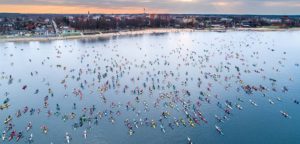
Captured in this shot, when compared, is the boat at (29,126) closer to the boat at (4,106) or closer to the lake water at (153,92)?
the lake water at (153,92)

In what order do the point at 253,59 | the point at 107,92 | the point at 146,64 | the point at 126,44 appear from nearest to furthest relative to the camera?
the point at 107,92 → the point at 146,64 → the point at 253,59 → the point at 126,44

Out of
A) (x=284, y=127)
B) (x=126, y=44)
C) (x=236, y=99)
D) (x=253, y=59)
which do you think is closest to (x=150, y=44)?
(x=126, y=44)

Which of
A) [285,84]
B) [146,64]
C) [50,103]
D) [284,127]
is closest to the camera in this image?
[284,127]

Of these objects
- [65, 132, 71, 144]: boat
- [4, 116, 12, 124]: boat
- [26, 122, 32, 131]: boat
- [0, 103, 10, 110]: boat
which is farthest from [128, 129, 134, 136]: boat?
[0, 103, 10, 110]: boat

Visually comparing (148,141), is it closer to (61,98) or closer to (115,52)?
(61,98)

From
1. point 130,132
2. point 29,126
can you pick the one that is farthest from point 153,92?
point 29,126

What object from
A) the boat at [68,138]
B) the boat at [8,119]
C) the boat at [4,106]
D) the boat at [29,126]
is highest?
the boat at [4,106]

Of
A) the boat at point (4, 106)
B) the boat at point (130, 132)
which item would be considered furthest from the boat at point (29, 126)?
the boat at point (130, 132)

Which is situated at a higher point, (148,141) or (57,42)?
(57,42)

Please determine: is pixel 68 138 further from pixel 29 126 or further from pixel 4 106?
pixel 4 106
